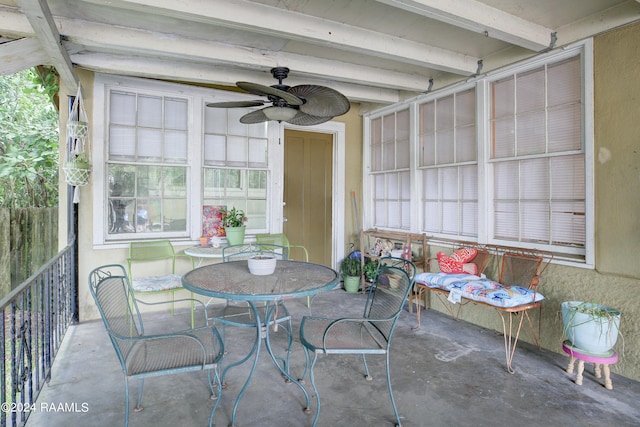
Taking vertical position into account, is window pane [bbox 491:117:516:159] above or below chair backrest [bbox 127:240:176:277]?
above

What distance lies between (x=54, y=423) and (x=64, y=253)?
5.61 feet

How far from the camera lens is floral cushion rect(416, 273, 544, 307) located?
9.05 ft

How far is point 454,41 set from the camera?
3.26 metres

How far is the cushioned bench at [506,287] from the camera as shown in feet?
9.07

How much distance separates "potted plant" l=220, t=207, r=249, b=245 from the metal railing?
1545mm

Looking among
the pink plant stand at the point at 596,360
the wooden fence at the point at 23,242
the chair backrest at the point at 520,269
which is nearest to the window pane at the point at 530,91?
the chair backrest at the point at 520,269

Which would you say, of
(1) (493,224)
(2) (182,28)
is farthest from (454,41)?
(2) (182,28)

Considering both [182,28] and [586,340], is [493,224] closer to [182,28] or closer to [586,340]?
[586,340]

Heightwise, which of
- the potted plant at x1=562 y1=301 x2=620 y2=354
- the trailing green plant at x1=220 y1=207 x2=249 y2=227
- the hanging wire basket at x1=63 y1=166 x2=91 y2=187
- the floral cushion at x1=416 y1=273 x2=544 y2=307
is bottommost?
the potted plant at x1=562 y1=301 x2=620 y2=354

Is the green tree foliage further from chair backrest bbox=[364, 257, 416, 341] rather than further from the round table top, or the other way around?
chair backrest bbox=[364, 257, 416, 341]

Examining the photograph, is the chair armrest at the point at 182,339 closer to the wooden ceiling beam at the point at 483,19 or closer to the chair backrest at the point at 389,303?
the chair backrest at the point at 389,303

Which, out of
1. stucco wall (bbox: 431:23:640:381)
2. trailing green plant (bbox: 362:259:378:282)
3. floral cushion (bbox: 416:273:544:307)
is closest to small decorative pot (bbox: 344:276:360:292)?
trailing green plant (bbox: 362:259:378:282)

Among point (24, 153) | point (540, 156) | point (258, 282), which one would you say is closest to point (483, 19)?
point (540, 156)

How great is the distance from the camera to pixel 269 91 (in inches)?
96.3
